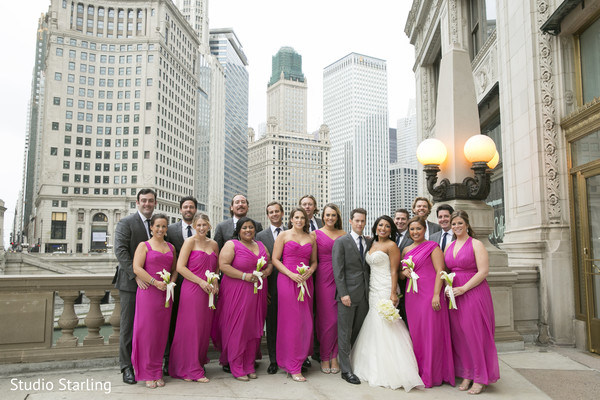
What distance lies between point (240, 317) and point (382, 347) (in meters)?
1.88

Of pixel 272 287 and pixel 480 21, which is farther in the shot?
pixel 480 21

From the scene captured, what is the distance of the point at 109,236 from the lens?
8206 cm

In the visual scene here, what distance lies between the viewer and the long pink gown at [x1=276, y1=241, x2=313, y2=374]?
5391 millimetres

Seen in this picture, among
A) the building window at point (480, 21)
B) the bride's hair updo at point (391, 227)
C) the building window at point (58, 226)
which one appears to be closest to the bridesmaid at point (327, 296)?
the bride's hair updo at point (391, 227)

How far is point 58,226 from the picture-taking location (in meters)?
81.0

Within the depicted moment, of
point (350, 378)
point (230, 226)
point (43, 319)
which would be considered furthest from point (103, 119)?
point (350, 378)

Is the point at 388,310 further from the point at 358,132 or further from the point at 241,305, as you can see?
the point at 358,132

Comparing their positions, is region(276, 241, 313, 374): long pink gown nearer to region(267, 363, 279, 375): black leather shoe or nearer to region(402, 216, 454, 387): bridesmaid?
region(267, 363, 279, 375): black leather shoe

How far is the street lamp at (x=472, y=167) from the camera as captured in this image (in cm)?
679

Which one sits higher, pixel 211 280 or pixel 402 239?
pixel 402 239

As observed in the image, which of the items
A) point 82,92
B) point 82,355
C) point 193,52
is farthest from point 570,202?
point 193,52

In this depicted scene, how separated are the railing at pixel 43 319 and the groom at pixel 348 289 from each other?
3.30 m

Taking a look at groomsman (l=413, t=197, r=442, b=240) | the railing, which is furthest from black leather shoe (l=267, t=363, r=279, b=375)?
groomsman (l=413, t=197, r=442, b=240)

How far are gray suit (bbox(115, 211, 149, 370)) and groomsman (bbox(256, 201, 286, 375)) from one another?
1.84 metres
